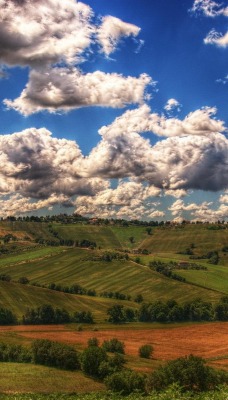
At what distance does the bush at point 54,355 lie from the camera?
99.7 metres

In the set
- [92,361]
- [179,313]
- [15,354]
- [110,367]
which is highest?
[92,361]

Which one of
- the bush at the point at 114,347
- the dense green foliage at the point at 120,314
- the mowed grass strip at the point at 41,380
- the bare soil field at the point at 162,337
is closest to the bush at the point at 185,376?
the mowed grass strip at the point at 41,380

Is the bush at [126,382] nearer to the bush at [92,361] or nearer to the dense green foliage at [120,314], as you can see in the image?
the bush at [92,361]

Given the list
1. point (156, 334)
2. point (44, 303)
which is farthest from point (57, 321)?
point (156, 334)

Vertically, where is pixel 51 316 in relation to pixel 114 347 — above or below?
below

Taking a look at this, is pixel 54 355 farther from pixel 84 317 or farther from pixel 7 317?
pixel 84 317

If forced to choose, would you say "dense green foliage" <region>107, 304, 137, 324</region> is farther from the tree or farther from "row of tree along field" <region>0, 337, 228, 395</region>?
"row of tree along field" <region>0, 337, 228, 395</region>

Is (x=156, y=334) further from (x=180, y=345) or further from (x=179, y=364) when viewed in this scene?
(x=179, y=364)

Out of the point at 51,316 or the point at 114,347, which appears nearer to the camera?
the point at 114,347

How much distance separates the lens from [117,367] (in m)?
94.4

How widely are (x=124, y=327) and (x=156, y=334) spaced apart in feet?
62.3

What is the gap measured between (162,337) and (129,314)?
1755 inches

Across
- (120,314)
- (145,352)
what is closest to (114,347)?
(145,352)

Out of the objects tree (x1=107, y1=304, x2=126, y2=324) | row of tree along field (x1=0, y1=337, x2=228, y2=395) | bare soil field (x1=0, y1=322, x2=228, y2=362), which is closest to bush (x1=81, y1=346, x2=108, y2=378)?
row of tree along field (x1=0, y1=337, x2=228, y2=395)
